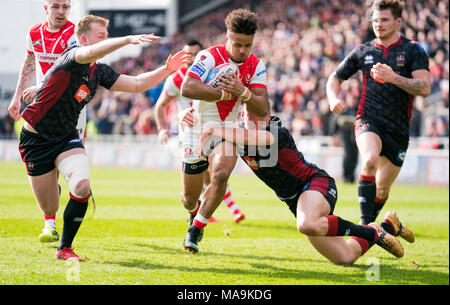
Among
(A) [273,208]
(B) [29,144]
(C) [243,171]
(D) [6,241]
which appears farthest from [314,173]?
(C) [243,171]

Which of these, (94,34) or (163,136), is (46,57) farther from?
(163,136)

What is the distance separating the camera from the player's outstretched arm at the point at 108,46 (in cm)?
481

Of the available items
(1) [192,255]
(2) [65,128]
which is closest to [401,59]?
(1) [192,255]

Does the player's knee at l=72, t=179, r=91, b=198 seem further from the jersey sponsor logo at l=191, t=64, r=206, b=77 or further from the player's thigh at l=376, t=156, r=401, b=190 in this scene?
the player's thigh at l=376, t=156, r=401, b=190

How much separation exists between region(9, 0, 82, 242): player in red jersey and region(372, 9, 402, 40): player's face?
11.5ft

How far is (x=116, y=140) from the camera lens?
1029 inches

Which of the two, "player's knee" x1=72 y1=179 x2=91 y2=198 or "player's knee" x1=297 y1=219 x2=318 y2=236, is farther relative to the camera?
"player's knee" x1=72 y1=179 x2=91 y2=198

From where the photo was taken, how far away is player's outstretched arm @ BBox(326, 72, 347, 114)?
6.48 m

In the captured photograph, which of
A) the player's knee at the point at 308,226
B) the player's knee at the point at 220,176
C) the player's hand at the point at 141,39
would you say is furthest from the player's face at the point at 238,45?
the player's knee at the point at 308,226

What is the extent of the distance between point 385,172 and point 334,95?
116 centimetres

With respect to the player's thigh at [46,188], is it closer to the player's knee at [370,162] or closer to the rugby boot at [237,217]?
the player's knee at [370,162]

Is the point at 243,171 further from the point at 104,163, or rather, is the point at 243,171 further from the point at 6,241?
the point at 6,241

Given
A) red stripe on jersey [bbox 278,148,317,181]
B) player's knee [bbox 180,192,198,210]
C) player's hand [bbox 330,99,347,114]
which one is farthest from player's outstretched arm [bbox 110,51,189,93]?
player's hand [bbox 330,99,347,114]
